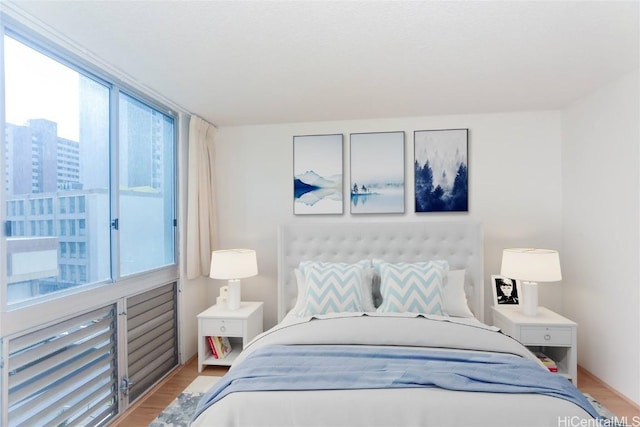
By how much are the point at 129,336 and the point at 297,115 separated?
2.32 m

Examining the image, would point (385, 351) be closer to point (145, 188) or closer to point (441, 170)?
point (441, 170)

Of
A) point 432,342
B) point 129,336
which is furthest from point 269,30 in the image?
point 129,336

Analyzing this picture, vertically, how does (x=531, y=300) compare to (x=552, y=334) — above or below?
above

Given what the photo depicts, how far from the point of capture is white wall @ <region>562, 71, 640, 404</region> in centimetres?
231

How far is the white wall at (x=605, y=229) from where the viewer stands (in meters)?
2.31

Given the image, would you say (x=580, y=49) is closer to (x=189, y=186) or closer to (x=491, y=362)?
(x=491, y=362)

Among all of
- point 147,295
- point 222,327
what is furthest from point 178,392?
point 147,295

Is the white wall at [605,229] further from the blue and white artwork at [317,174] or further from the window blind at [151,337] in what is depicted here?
the window blind at [151,337]

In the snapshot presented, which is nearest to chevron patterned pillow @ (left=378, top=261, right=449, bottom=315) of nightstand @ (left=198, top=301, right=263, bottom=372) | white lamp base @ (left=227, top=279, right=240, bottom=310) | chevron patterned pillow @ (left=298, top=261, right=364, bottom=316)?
chevron patterned pillow @ (left=298, top=261, right=364, bottom=316)

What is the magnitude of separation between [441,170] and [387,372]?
7.07ft

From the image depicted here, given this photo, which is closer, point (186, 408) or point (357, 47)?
point (357, 47)

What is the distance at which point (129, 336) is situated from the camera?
7.76ft

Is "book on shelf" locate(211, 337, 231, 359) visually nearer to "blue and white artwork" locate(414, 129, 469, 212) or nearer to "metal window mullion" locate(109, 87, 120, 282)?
"metal window mullion" locate(109, 87, 120, 282)

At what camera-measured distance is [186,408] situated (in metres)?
2.35
